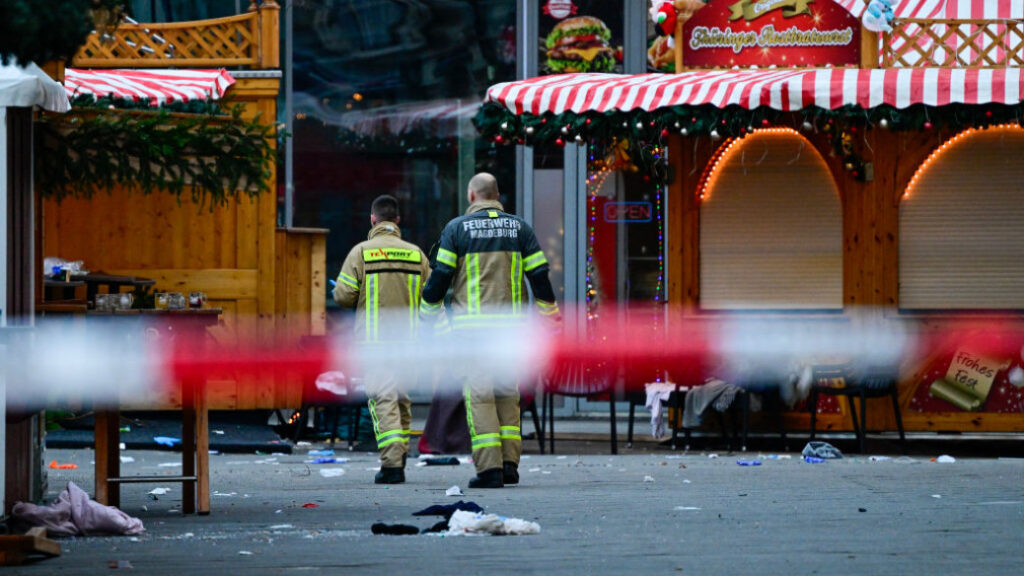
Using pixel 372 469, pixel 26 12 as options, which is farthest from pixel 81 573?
pixel 372 469

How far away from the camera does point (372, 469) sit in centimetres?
1355

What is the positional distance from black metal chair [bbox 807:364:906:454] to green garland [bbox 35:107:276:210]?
20.4 ft

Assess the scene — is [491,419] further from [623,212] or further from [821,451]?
[623,212]

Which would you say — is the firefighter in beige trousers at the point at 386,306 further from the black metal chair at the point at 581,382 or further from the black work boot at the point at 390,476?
the black metal chair at the point at 581,382

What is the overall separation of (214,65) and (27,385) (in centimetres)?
750

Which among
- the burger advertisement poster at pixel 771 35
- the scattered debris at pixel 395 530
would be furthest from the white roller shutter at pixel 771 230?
the scattered debris at pixel 395 530

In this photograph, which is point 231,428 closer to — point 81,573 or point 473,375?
point 473,375

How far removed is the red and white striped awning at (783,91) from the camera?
46.1 feet

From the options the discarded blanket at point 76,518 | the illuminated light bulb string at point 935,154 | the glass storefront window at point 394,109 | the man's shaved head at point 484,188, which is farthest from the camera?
the glass storefront window at point 394,109

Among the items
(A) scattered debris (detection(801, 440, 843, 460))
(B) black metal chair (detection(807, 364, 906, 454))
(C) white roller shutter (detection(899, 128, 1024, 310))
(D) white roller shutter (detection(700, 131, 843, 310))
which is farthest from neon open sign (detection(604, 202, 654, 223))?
(A) scattered debris (detection(801, 440, 843, 460))

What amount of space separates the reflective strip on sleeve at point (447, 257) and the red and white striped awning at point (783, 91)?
311 cm

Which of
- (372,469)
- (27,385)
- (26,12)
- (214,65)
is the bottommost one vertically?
(372,469)

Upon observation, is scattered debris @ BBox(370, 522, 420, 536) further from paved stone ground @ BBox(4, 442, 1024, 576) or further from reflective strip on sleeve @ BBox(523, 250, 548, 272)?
reflective strip on sleeve @ BBox(523, 250, 548, 272)

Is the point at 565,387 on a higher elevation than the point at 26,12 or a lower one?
lower
